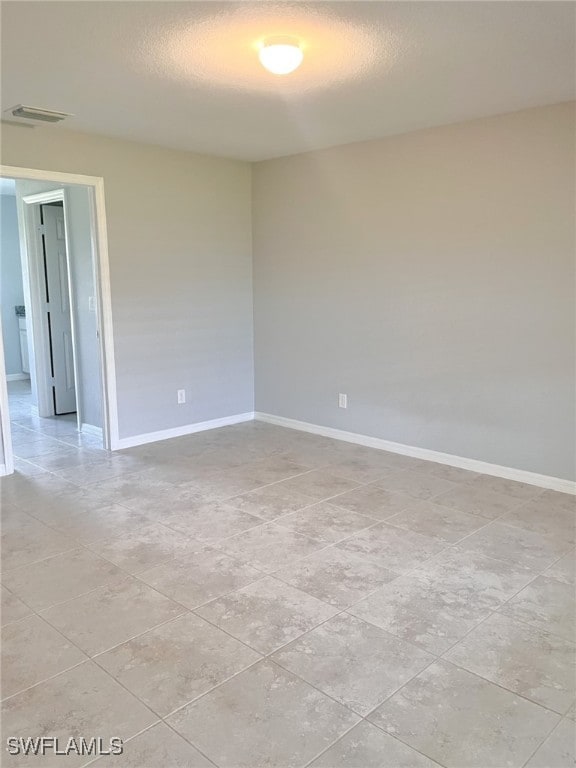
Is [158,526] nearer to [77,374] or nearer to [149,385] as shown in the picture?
[149,385]

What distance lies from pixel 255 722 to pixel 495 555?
1.62 meters

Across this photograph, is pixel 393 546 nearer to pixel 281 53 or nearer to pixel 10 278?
pixel 281 53

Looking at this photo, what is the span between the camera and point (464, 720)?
6.11ft

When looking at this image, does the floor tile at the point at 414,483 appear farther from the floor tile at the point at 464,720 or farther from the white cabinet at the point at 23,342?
the white cabinet at the point at 23,342

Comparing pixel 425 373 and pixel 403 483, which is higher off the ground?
pixel 425 373

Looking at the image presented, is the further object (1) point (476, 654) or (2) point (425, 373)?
(2) point (425, 373)

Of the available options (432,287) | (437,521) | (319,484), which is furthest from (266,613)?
(432,287)

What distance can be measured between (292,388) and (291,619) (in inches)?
125

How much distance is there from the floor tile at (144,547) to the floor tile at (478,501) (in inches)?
63.2

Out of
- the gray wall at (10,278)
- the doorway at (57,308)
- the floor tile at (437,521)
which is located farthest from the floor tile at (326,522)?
the gray wall at (10,278)

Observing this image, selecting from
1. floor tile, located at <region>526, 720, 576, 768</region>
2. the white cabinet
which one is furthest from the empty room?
the white cabinet

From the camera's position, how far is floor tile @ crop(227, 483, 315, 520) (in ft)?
11.6

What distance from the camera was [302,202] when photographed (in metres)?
5.11

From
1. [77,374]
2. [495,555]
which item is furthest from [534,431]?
[77,374]
